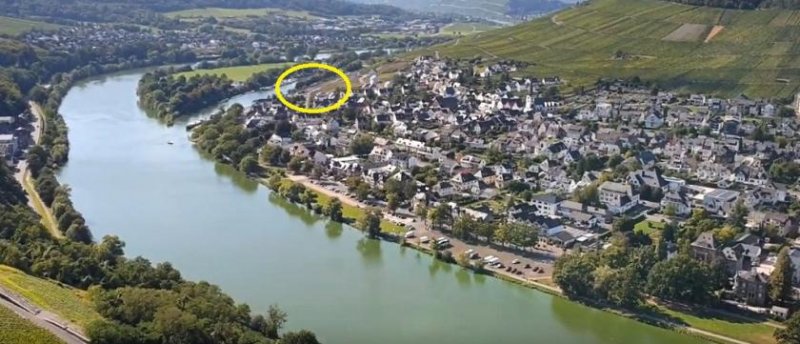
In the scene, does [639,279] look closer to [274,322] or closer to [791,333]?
[791,333]

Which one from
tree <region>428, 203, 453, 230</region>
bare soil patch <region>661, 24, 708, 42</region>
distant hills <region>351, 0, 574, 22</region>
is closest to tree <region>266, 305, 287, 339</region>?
tree <region>428, 203, 453, 230</region>

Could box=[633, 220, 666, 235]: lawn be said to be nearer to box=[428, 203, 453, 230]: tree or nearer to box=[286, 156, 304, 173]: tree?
box=[428, 203, 453, 230]: tree

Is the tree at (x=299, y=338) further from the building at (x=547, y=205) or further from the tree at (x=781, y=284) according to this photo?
the building at (x=547, y=205)

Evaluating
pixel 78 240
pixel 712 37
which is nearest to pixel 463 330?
pixel 78 240

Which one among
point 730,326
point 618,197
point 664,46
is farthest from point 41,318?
point 664,46

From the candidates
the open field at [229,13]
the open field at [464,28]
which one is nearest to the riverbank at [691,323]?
the open field at [464,28]

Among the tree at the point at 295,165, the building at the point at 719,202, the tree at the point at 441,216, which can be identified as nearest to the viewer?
the tree at the point at 441,216
